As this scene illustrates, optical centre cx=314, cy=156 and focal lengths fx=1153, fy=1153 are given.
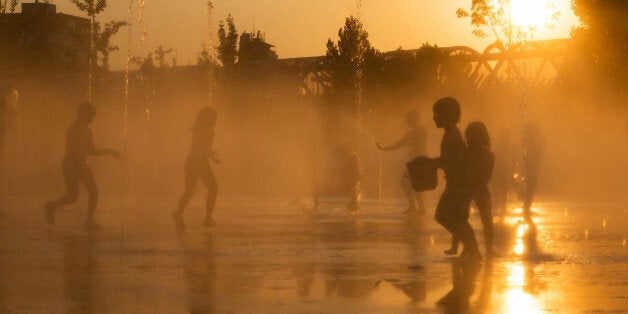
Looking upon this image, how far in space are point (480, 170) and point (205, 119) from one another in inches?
224

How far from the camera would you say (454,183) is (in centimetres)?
1181

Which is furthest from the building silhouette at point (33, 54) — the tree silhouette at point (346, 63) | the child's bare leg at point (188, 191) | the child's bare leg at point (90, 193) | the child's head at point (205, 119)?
the child's bare leg at point (188, 191)

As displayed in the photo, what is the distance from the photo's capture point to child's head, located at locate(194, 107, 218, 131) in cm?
1662

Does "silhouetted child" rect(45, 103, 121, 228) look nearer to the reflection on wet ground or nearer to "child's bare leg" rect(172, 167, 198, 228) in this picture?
the reflection on wet ground

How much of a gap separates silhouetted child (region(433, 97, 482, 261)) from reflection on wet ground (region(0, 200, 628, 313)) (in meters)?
0.32

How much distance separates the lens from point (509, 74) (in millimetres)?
52312

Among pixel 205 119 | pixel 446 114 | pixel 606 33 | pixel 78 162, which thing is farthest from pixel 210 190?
pixel 606 33

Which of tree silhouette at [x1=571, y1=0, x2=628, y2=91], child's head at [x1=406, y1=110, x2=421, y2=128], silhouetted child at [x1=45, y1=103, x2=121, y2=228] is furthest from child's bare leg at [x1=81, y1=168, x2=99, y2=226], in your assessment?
tree silhouette at [x1=571, y1=0, x2=628, y2=91]

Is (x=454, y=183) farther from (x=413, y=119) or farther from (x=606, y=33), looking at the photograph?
(x=606, y=33)

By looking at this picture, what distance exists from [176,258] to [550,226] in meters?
7.61

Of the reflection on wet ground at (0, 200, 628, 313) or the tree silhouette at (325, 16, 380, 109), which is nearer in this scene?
the reflection on wet ground at (0, 200, 628, 313)

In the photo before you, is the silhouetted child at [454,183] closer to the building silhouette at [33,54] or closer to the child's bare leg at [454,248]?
the child's bare leg at [454,248]

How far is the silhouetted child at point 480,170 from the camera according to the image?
11.9 metres

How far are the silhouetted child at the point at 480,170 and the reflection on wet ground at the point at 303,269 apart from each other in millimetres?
406
